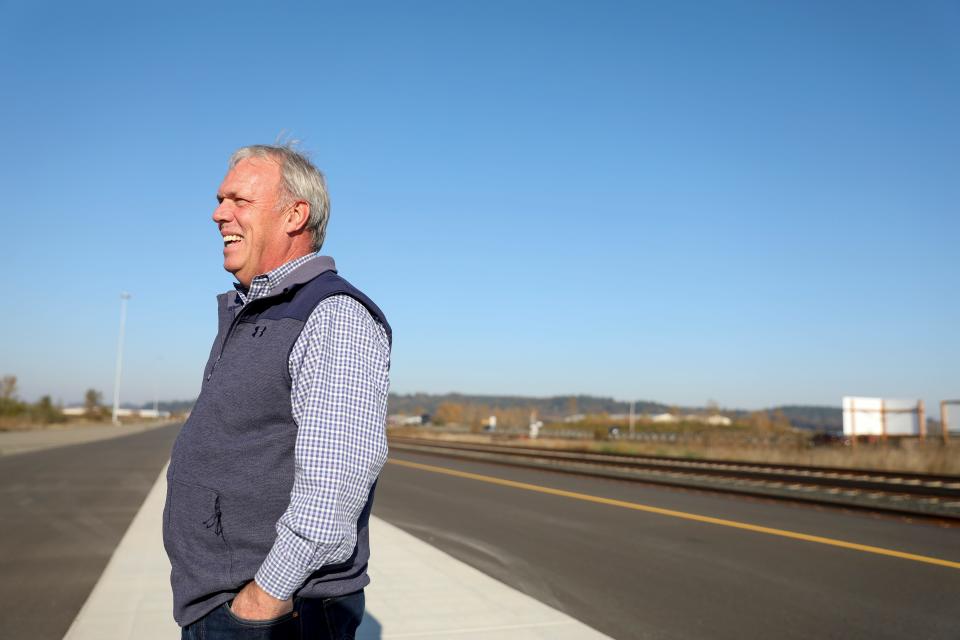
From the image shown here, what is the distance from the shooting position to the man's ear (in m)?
2.23

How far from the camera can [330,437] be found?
1793 millimetres

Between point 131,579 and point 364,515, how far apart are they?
16.0ft

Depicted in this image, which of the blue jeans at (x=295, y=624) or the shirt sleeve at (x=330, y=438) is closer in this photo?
the shirt sleeve at (x=330, y=438)

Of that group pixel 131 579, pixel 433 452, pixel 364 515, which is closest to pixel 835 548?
pixel 131 579

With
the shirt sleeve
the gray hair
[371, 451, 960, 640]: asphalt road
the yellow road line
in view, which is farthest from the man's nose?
the yellow road line

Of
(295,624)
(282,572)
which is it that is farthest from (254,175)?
(295,624)

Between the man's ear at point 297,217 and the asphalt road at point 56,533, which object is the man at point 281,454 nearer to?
the man's ear at point 297,217

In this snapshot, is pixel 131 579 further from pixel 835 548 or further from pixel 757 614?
pixel 835 548

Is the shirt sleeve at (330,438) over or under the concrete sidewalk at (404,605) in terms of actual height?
over

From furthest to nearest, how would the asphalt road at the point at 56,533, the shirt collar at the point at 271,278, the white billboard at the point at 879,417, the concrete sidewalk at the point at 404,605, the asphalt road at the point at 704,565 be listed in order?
the white billboard at the point at 879,417, the asphalt road at the point at 56,533, the asphalt road at the point at 704,565, the concrete sidewalk at the point at 404,605, the shirt collar at the point at 271,278

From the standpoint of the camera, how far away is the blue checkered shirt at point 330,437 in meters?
1.74

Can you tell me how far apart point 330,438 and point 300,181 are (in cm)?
84

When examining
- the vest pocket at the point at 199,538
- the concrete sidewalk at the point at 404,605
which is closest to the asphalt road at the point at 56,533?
the concrete sidewalk at the point at 404,605

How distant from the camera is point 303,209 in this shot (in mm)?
2246
